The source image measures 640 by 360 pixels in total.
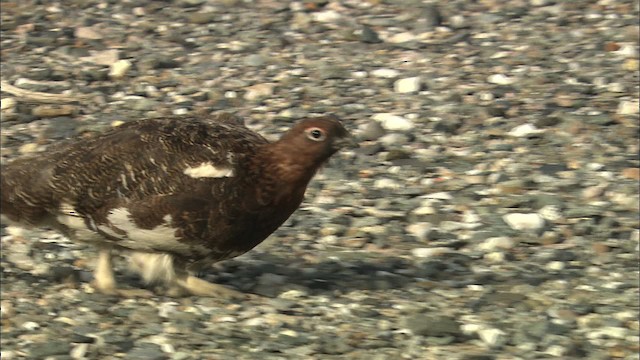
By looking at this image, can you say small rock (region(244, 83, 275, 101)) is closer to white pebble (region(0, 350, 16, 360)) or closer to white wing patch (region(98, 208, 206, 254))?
white wing patch (region(98, 208, 206, 254))

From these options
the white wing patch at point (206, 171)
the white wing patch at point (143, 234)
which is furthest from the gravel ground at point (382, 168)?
the white wing patch at point (206, 171)

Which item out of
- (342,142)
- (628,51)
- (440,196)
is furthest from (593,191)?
(628,51)

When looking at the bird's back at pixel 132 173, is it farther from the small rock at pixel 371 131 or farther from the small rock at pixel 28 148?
the small rock at pixel 371 131

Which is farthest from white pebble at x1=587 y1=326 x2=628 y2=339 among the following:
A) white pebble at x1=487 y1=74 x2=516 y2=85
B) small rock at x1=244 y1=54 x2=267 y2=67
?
small rock at x1=244 y1=54 x2=267 y2=67

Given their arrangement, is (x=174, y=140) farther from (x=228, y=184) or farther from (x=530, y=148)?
(x=530, y=148)

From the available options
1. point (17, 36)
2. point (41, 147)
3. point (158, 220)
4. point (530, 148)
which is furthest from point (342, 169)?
point (17, 36)

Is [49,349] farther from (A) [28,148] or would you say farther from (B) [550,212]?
(B) [550,212]
